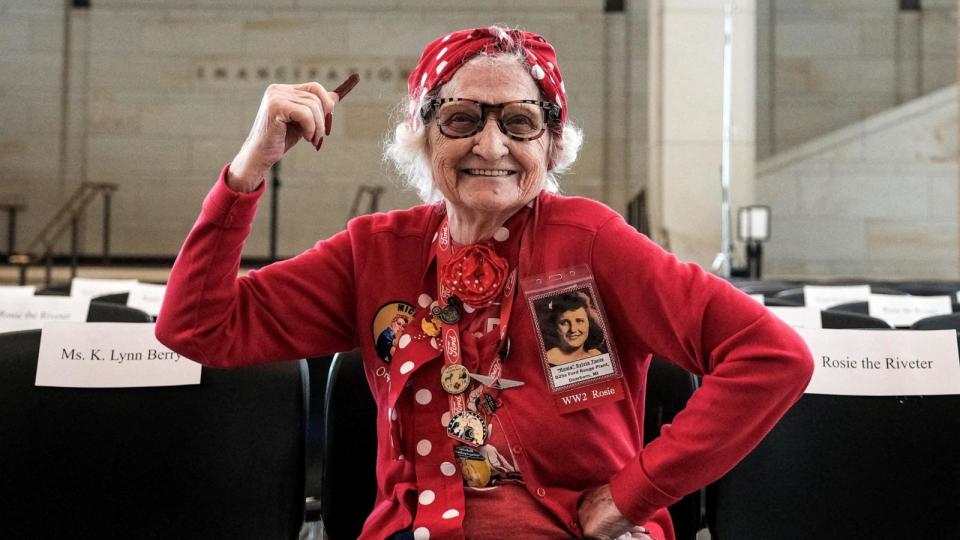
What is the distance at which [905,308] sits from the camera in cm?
312

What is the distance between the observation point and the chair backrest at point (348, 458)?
5.88 feet

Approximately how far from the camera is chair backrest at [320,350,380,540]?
1.79 meters

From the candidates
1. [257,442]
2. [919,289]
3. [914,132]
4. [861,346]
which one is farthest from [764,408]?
[914,132]

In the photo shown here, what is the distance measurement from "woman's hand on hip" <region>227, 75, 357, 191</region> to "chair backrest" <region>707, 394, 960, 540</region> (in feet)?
3.56

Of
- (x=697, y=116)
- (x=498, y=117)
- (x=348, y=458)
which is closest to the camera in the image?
(x=498, y=117)

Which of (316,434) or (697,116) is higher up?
(697,116)

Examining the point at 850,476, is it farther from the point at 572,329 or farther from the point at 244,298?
the point at 244,298

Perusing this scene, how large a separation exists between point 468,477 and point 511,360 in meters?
0.21

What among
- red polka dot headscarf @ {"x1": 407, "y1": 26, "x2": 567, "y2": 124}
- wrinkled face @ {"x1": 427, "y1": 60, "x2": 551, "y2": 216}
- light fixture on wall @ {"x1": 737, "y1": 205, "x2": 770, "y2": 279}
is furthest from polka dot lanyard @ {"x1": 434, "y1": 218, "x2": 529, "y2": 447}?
light fixture on wall @ {"x1": 737, "y1": 205, "x2": 770, "y2": 279}

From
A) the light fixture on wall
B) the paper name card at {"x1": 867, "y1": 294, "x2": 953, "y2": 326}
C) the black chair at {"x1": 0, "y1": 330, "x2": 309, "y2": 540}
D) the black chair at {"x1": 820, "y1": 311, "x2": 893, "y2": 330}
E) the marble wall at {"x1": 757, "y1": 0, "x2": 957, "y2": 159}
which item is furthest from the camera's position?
the marble wall at {"x1": 757, "y1": 0, "x2": 957, "y2": 159}

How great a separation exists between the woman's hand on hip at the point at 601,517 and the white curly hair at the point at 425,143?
1.90 ft

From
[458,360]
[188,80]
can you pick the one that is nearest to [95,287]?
[458,360]

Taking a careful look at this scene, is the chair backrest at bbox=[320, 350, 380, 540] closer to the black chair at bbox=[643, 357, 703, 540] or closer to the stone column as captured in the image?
the black chair at bbox=[643, 357, 703, 540]

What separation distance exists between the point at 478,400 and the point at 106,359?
77cm
